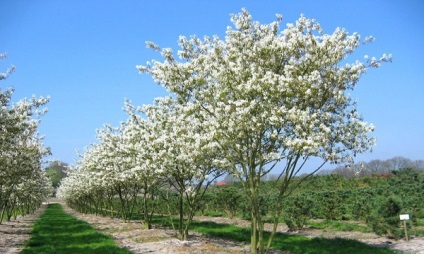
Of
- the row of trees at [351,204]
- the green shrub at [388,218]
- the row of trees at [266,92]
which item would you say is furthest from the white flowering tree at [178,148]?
the green shrub at [388,218]

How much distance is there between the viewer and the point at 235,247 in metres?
18.8

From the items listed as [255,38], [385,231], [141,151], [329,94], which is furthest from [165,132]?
[385,231]

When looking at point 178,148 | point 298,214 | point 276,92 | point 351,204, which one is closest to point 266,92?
point 276,92

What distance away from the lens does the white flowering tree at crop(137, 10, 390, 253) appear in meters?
11.6

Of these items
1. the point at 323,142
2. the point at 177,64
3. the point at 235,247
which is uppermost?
the point at 177,64

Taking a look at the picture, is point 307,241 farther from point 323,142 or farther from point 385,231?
point 323,142

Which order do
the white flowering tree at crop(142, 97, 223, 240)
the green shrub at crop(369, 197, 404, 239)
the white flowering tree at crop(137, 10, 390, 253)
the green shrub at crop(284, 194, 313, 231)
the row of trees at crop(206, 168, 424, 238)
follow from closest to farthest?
1. the white flowering tree at crop(137, 10, 390, 253)
2. the white flowering tree at crop(142, 97, 223, 240)
3. the green shrub at crop(369, 197, 404, 239)
4. the row of trees at crop(206, 168, 424, 238)
5. the green shrub at crop(284, 194, 313, 231)

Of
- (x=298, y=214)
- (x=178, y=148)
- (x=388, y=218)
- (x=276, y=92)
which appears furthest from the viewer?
(x=298, y=214)

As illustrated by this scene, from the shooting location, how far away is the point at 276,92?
11.6 metres

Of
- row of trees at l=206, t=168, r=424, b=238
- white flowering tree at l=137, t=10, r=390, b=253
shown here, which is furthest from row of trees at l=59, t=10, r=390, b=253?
row of trees at l=206, t=168, r=424, b=238

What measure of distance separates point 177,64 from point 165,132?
5.14 metres

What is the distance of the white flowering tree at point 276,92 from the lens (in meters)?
11.6

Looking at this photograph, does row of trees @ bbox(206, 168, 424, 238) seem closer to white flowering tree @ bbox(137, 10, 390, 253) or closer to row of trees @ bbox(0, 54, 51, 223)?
white flowering tree @ bbox(137, 10, 390, 253)

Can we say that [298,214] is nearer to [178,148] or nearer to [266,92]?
[178,148]
